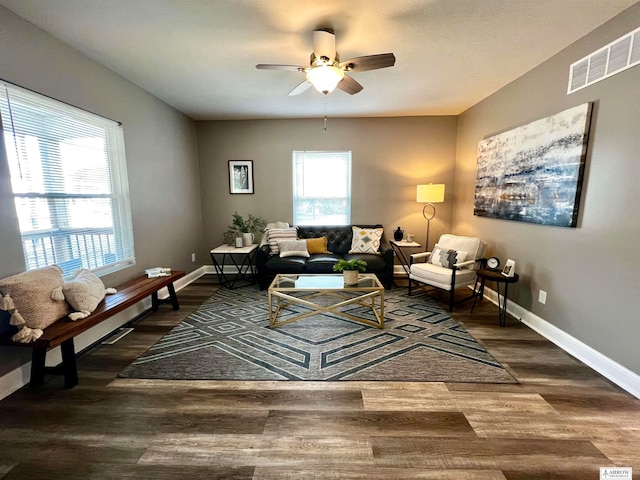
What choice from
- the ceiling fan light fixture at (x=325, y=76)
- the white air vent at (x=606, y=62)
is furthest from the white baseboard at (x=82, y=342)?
the white air vent at (x=606, y=62)

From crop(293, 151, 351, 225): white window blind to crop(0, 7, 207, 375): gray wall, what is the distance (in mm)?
1779

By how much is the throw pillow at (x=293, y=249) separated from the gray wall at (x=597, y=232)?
270 centimetres

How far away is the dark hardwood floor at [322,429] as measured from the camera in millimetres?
1338

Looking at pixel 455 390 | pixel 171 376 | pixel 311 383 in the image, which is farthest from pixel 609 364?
pixel 171 376

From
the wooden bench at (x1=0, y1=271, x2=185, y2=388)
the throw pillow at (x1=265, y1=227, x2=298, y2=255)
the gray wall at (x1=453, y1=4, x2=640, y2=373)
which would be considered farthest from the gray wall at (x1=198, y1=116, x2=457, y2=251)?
the wooden bench at (x1=0, y1=271, x2=185, y2=388)

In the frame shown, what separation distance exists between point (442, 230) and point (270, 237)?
297 cm

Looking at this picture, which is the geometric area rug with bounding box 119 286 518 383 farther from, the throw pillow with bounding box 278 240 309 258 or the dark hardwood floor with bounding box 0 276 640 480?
the throw pillow with bounding box 278 240 309 258

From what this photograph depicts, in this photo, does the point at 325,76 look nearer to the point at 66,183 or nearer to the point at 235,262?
the point at 66,183

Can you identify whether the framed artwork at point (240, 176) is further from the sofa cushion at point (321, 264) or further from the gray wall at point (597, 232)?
the gray wall at point (597, 232)

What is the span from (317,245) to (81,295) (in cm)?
288

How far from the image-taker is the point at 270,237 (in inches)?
166

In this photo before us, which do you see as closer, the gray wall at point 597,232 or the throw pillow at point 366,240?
the gray wall at point 597,232

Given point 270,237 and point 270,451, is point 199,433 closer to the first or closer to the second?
point 270,451

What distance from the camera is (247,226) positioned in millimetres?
4664
